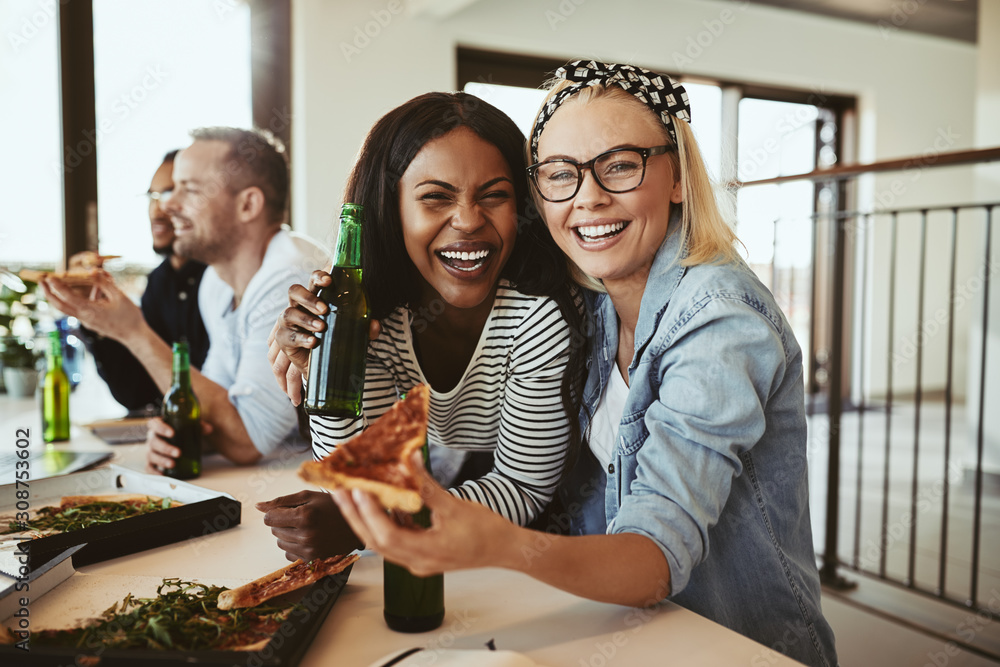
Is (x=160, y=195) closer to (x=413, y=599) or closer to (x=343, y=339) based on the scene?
(x=343, y=339)

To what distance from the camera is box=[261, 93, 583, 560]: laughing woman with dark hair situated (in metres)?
1.21

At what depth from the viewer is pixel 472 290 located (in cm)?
125

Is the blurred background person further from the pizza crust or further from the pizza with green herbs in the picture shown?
the pizza crust

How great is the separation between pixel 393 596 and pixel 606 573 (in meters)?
0.27

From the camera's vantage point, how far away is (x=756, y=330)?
100 cm

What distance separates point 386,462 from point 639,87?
759 mm

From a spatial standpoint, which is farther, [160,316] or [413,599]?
[160,316]

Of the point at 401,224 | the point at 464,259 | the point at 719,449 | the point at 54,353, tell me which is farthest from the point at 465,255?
the point at 54,353

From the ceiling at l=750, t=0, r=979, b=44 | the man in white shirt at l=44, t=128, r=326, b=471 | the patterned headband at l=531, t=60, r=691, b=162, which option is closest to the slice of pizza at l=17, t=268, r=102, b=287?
the man in white shirt at l=44, t=128, r=326, b=471

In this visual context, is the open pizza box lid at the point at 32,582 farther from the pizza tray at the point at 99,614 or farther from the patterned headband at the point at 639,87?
the patterned headband at the point at 639,87

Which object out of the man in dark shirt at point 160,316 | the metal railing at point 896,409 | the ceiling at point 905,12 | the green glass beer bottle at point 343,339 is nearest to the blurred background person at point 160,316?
the man in dark shirt at point 160,316

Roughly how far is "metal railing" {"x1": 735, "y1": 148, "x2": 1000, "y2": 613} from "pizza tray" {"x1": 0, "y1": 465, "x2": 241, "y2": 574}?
6.87 ft

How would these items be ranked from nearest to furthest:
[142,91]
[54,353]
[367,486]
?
1. [367,486]
2. [54,353]
3. [142,91]

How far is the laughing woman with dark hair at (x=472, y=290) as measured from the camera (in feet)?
3.96
